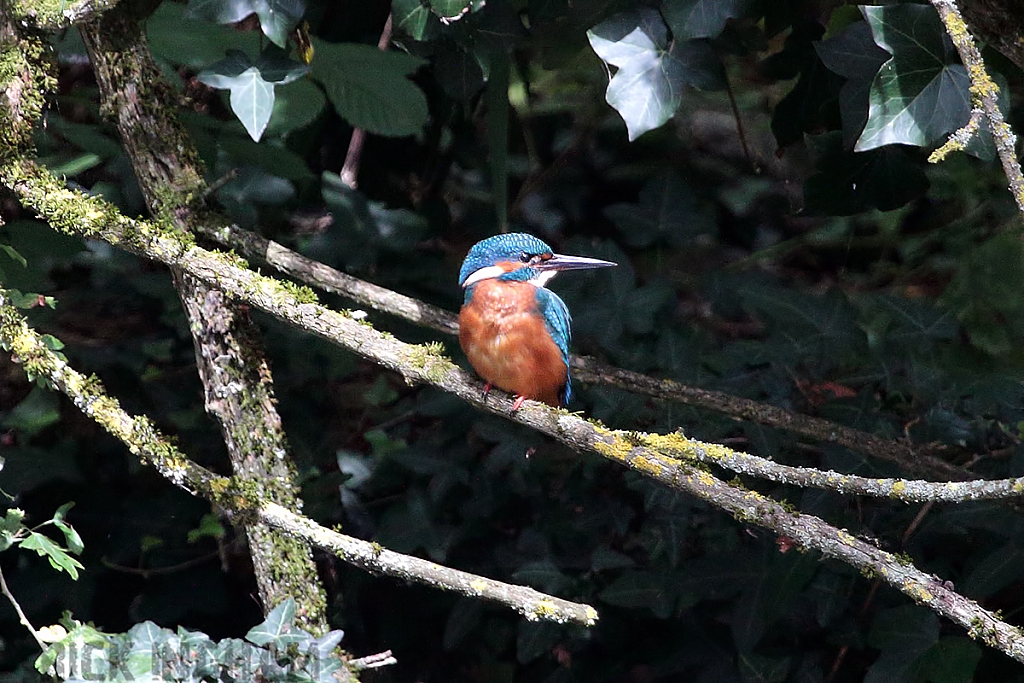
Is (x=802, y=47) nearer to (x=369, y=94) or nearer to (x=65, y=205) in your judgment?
(x=369, y=94)

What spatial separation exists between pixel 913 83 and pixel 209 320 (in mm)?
1637

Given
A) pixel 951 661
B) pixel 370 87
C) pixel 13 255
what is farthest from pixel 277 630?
pixel 951 661

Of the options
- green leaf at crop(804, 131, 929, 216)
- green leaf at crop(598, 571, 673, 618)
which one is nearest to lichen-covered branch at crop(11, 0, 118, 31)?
green leaf at crop(804, 131, 929, 216)

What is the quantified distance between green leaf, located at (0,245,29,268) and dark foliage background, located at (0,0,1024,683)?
0.09ft

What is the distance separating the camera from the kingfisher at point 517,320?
242 centimetres

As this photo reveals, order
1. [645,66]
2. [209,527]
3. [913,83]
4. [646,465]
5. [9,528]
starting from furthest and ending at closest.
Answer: [209,527]
[645,66]
[913,83]
[9,528]
[646,465]

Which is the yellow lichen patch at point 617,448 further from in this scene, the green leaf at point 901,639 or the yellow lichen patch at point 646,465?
the green leaf at point 901,639

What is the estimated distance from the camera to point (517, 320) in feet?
8.13

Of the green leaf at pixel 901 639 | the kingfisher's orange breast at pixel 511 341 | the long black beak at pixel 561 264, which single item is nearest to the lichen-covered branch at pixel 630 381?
the kingfisher's orange breast at pixel 511 341

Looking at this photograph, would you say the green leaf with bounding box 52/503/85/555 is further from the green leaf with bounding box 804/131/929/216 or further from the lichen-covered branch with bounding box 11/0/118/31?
the green leaf with bounding box 804/131/929/216

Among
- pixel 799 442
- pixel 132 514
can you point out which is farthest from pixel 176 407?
pixel 799 442

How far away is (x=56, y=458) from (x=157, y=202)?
3.88 feet

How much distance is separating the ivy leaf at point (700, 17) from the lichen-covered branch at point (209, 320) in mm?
1145

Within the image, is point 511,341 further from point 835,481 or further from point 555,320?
point 835,481
